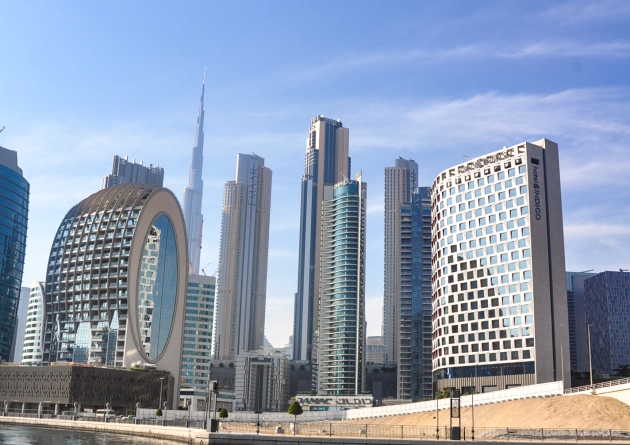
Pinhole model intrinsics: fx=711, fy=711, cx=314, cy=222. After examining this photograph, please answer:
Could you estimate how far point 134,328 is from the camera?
195 meters

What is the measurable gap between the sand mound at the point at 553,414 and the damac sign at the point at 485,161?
59.7m

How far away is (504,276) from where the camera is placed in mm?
148750

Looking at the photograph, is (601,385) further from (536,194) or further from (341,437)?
(536,194)

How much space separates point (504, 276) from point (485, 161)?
26692 millimetres

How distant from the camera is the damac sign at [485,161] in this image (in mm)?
153000

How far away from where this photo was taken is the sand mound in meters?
86.4

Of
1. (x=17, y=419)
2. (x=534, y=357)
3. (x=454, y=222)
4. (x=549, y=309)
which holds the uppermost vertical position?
(x=454, y=222)

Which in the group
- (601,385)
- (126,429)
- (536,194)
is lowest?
(126,429)

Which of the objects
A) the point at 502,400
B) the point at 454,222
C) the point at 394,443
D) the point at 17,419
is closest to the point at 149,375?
the point at 17,419

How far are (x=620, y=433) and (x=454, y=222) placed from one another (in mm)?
100596

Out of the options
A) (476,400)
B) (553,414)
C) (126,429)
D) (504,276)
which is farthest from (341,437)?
(504,276)

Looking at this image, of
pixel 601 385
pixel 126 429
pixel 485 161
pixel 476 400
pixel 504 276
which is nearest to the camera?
pixel 601 385

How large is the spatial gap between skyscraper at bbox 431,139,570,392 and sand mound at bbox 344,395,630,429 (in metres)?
31.1

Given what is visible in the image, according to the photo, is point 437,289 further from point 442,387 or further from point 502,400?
point 502,400
